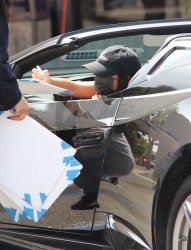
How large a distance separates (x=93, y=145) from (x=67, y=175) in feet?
0.79

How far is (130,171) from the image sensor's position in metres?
3.55

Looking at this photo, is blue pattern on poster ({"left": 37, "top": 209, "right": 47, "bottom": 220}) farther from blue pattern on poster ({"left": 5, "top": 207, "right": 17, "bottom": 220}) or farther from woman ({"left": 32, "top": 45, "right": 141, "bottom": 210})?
woman ({"left": 32, "top": 45, "right": 141, "bottom": 210})

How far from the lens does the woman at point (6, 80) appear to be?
3359 mm

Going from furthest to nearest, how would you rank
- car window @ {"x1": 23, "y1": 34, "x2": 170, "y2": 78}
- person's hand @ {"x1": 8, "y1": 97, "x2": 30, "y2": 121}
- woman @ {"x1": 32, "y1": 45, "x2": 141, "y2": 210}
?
car window @ {"x1": 23, "y1": 34, "x2": 170, "y2": 78}
woman @ {"x1": 32, "y1": 45, "x2": 141, "y2": 210}
person's hand @ {"x1": 8, "y1": 97, "x2": 30, "y2": 121}

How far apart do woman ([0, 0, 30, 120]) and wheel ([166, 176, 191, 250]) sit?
77 cm

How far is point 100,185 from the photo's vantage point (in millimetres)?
3684

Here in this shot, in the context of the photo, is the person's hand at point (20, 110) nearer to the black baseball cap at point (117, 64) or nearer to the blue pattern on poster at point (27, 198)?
the blue pattern on poster at point (27, 198)

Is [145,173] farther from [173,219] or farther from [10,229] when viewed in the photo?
[10,229]

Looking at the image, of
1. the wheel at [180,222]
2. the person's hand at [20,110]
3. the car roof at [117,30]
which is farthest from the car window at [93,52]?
the wheel at [180,222]

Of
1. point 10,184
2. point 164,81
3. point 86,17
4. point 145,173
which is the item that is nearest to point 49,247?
point 10,184

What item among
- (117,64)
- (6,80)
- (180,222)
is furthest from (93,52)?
(180,222)

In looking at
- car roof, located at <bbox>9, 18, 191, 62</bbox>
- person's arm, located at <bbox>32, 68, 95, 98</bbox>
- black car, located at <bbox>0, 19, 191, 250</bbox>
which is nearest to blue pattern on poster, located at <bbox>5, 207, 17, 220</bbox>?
black car, located at <bbox>0, 19, 191, 250</bbox>

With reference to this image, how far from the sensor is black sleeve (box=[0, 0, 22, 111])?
132 inches

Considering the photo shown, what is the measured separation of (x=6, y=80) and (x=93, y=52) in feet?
5.62
